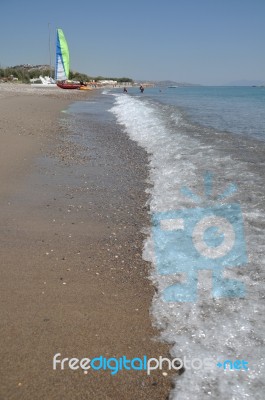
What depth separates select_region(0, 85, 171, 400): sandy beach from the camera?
89.3 inches

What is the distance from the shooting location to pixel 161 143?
10492 millimetres

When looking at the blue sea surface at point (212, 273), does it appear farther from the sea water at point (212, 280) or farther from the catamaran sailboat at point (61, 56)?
the catamaran sailboat at point (61, 56)

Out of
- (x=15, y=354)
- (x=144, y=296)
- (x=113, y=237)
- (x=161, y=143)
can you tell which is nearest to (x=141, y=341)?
(x=144, y=296)

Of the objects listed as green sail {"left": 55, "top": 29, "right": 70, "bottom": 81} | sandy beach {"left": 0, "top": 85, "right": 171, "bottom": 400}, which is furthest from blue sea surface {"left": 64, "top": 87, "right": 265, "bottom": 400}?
green sail {"left": 55, "top": 29, "right": 70, "bottom": 81}

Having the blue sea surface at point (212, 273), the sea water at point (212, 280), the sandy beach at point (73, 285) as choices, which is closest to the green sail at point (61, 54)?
the sea water at point (212, 280)

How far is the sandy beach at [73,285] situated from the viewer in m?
2.27

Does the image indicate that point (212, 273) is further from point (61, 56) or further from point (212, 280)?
point (61, 56)

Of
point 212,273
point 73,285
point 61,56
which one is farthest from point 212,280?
point 61,56

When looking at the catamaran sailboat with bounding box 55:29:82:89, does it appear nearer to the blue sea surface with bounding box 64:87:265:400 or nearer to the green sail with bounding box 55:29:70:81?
the green sail with bounding box 55:29:70:81

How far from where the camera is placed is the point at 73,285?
3.28 m

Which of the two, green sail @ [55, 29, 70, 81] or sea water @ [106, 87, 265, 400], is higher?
green sail @ [55, 29, 70, 81]

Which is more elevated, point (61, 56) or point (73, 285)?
point (61, 56)

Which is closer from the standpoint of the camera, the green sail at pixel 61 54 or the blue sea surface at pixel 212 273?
the blue sea surface at pixel 212 273

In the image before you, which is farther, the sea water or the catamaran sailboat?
the catamaran sailboat
